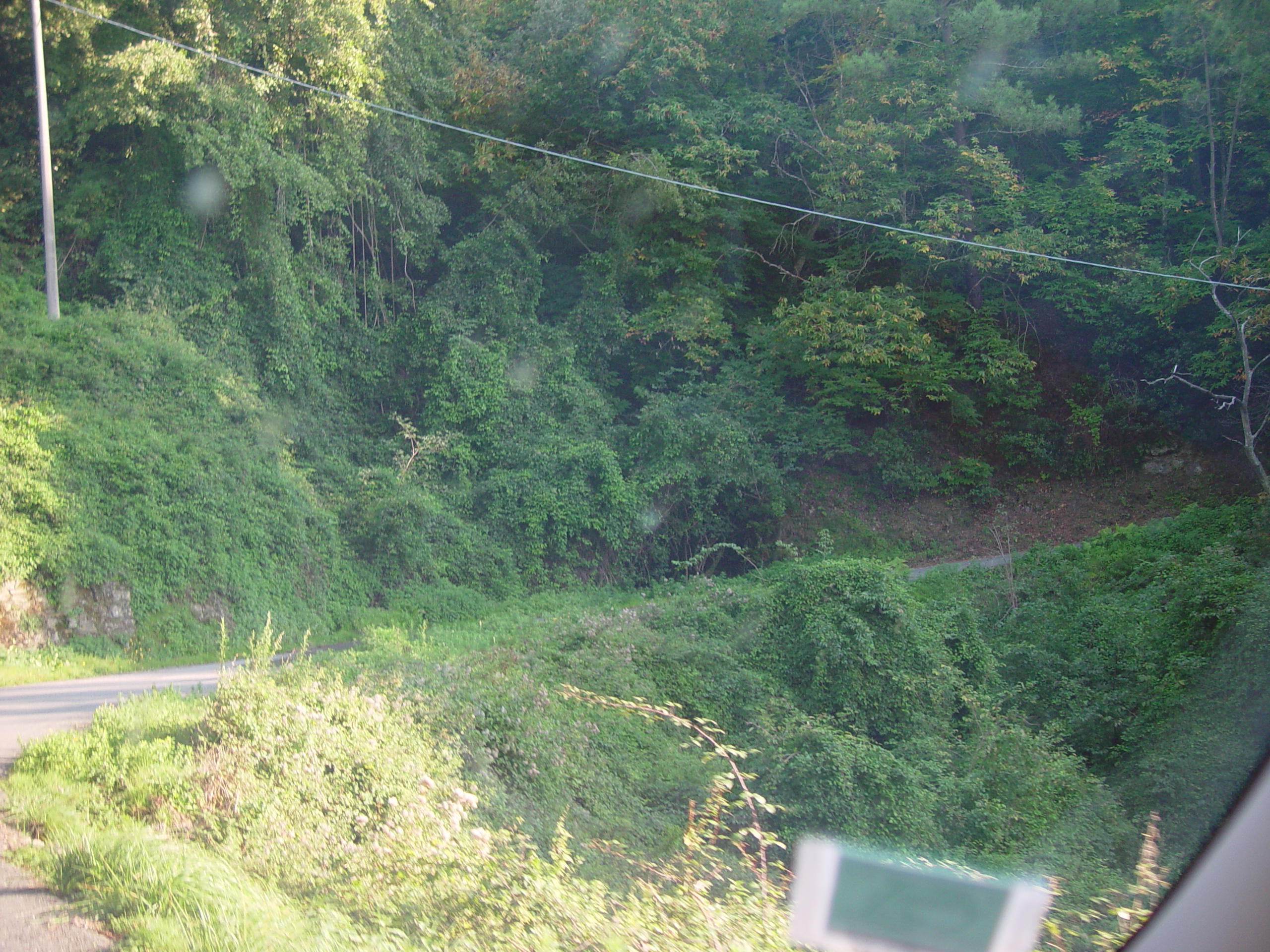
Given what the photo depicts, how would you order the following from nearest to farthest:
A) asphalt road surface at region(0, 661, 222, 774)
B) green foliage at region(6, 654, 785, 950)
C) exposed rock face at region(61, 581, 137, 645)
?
1. green foliage at region(6, 654, 785, 950)
2. asphalt road surface at region(0, 661, 222, 774)
3. exposed rock face at region(61, 581, 137, 645)

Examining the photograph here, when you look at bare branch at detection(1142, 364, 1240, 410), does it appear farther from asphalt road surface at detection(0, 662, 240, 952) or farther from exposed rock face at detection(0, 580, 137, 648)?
exposed rock face at detection(0, 580, 137, 648)

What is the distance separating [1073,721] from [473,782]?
6.53 metres

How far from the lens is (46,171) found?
13.0 meters

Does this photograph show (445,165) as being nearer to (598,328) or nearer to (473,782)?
(598,328)

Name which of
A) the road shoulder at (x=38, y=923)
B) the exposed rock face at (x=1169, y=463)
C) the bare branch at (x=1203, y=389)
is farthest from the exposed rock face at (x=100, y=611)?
the exposed rock face at (x=1169, y=463)

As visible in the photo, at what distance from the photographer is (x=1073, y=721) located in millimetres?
8930

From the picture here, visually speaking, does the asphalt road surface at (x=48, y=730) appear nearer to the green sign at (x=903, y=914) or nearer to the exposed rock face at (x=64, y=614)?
the exposed rock face at (x=64, y=614)

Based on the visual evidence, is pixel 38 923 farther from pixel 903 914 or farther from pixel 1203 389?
pixel 1203 389

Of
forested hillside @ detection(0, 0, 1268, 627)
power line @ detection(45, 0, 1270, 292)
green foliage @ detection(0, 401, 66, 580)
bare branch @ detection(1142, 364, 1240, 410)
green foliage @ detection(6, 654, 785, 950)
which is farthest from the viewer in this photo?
bare branch @ detection(1142, 364, 1240, 410)

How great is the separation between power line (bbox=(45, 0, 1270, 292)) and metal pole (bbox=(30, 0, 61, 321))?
60 centimetres

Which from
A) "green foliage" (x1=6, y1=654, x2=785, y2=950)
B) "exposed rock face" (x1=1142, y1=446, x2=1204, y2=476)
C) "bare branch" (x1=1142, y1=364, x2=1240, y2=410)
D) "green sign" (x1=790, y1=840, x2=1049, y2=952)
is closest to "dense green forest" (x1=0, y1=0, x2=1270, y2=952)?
"green foliage" (x1=6, y1=654, x2=785, y2=950)

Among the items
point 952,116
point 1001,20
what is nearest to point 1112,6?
point 1001,20

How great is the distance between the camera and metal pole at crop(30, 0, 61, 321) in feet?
42.2

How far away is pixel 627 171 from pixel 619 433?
5225 millimetres
